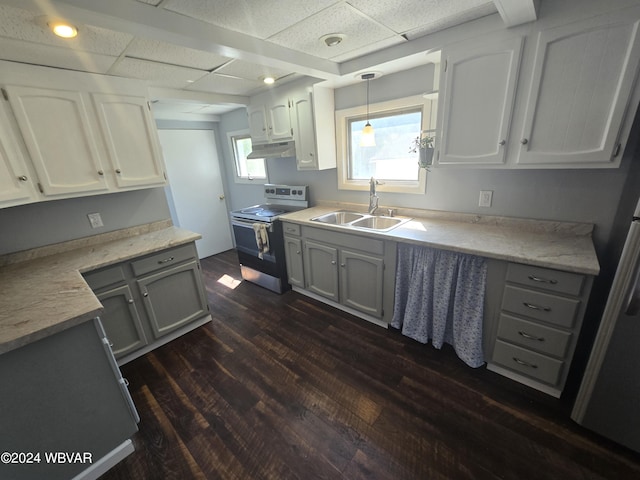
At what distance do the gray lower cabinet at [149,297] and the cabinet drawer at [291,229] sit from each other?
907 millimetres

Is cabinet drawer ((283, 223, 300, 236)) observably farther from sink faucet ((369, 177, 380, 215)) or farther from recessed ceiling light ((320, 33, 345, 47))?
recessed ceiling light ((320, 33, 345, 47))

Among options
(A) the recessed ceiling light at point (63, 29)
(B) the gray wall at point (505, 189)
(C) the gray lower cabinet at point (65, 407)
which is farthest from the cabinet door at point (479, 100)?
(C) the gray lower cabinet at point (65, 407)

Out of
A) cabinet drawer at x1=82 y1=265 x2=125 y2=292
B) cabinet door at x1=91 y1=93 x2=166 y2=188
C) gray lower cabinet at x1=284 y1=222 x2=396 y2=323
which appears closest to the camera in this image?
cabinet drawer at x1=82 y1=265 x2=125 y2=292

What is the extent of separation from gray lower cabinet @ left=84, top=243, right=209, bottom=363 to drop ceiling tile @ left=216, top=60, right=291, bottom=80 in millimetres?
1479

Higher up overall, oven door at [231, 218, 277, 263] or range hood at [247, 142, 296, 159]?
range hood at [247, 142, 296, 159]

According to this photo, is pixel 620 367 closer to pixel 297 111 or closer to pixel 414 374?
pixel 414 374

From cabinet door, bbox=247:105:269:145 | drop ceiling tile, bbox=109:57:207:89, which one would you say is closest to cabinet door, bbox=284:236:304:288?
cabinet door, bbox=247:105:269:145

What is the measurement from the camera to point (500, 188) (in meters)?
1.93

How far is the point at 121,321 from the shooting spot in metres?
1.95

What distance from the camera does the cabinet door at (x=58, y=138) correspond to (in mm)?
1670

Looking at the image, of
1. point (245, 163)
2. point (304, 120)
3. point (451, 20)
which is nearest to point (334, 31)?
point (451, 20)

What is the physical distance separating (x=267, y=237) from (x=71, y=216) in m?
1.60

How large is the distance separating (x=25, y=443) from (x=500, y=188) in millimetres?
2960

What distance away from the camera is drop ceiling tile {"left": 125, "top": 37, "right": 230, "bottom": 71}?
1.61m
